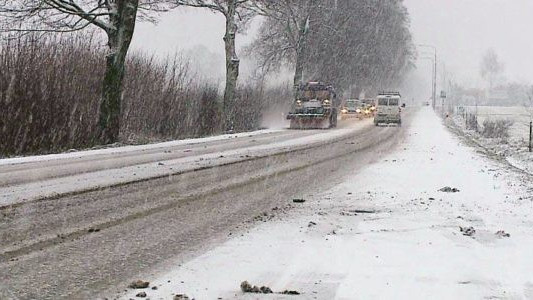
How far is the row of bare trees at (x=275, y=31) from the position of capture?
840 inches

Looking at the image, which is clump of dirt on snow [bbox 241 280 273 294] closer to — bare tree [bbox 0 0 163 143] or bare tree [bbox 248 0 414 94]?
bare tree [bbox 0 0 163 143]

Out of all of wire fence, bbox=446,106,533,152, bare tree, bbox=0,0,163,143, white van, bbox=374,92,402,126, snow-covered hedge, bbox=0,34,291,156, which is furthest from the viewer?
white van, bbox=374,92,402,126

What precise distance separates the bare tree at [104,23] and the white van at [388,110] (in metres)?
26.2

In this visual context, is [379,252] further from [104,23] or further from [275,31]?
[275,31]

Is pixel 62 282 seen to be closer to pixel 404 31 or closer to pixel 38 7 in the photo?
pixel 38 7

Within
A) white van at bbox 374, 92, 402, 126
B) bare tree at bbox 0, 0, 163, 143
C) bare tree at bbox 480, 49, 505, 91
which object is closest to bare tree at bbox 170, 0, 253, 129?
bare tree at bbox 0, 0, 163, 143

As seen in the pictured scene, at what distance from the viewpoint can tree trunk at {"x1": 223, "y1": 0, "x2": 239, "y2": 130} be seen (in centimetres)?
3127

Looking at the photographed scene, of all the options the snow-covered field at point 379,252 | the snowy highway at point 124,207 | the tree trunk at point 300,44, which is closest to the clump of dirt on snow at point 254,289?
the snow-covered field at point 379,252

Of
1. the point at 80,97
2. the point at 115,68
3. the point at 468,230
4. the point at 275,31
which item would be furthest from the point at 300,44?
the point at 468,230

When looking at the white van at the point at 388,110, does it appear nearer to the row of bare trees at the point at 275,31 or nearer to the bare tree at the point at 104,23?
the row of bare trees at the point at 275,31

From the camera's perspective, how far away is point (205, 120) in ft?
100

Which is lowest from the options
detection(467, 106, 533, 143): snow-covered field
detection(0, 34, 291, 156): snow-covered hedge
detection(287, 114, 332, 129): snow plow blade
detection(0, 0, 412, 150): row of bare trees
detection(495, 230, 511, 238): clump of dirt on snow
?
detection(467, 106, 533, 143): snow-covered field

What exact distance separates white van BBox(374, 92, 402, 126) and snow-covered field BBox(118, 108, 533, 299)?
112 feet

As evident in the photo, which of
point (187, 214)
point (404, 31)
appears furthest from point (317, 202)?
point (404, 31)
